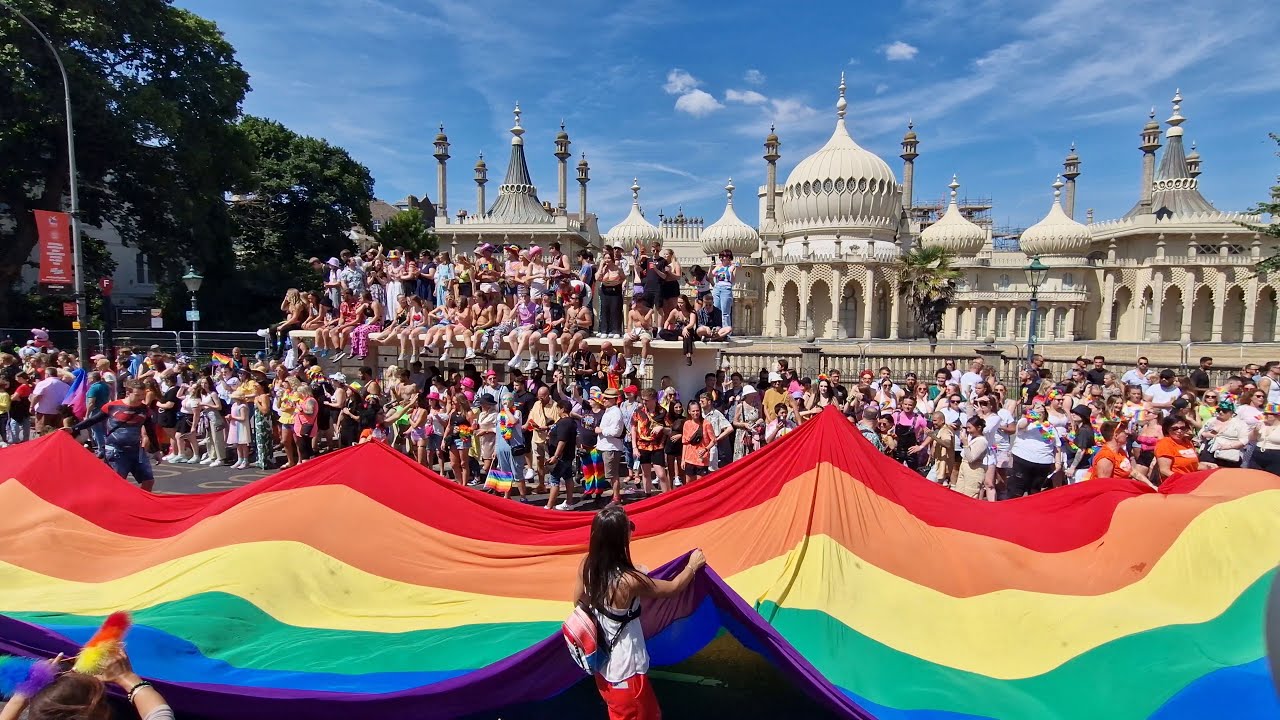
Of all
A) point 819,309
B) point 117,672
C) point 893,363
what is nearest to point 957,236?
point 819,309

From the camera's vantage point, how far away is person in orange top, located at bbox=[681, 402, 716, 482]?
32.1ft

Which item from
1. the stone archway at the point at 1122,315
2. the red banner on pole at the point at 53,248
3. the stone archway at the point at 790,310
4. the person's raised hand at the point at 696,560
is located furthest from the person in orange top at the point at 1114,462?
the stone archway at the point at 1122,315

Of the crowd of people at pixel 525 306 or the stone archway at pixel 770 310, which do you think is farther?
the stone archway at pixel 770 310

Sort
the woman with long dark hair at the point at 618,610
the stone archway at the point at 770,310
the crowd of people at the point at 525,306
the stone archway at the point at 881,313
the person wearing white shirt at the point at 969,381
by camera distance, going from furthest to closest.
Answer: the stone archway at the point at 770,310
the stone archway at the point at 881,313
the crowd of people at the point at 525,306
the person wearing white shirt at the point at 969,381
the woman with long dark hair at the point at 618,610

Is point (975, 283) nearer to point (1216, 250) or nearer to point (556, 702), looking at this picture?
point (1216, 250)

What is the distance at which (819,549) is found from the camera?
5.18m

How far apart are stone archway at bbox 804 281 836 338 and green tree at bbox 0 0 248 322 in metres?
33.9

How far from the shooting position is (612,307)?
14.1 m

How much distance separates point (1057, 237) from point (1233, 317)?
12030 millimetres

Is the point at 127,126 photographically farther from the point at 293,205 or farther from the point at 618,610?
the point at 618,610

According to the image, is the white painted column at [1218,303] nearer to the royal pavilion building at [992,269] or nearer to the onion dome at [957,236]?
the royal pavilion building at [992,269]

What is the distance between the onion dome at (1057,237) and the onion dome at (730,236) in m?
20.2

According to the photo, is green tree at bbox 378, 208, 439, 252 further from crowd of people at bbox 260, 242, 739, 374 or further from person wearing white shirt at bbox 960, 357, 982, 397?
person wearing white shirt at bbox 960, 357, 982, 397

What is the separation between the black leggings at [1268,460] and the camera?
8.30 meters
